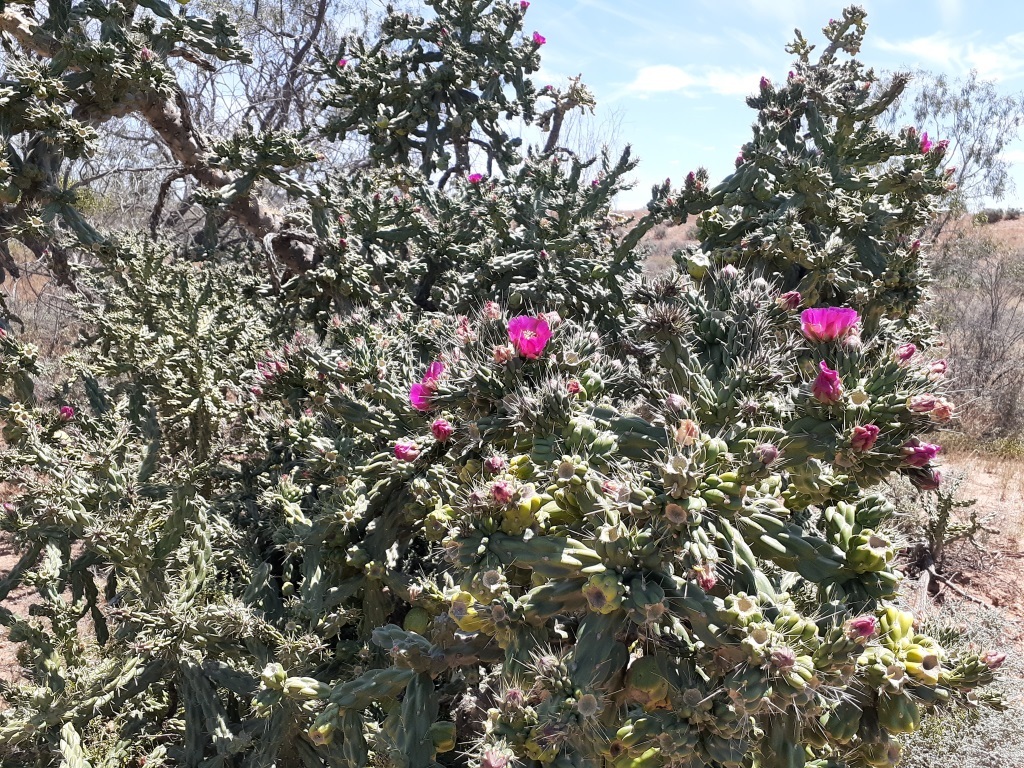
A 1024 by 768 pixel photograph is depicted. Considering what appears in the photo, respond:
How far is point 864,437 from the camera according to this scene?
5.10 ft

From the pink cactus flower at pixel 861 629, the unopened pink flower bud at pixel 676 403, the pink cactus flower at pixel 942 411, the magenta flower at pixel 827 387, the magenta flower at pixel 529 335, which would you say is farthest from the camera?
the magenta flower at pixel 529 335

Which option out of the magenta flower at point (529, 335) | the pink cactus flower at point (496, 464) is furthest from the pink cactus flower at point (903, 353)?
the pink cactus flower at point (496, 464)

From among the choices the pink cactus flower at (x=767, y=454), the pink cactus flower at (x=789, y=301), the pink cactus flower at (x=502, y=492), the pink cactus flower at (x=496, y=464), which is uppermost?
the pink cactus flower at (x=789, y=301)

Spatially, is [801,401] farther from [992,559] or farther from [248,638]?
[992,559]

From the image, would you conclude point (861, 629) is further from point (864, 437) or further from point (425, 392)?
point (425, 392)

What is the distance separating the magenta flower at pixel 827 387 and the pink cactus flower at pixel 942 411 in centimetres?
20

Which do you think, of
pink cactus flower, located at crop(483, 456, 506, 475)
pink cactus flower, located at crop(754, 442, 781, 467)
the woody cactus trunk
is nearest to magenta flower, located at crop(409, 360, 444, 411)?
the woody cactus trunk

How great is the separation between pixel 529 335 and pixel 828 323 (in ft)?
2.69

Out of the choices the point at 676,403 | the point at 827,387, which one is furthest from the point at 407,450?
the point at 827,387

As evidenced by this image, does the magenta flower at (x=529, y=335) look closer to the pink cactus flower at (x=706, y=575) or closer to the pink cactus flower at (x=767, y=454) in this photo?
the pink cactus flower at (x=767, y=454)

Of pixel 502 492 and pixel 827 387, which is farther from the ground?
pixel 827 387

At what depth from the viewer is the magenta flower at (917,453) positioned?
60.6 inches

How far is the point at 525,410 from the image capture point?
1.96 metres

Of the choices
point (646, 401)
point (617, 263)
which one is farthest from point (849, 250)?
point (646, 401)
